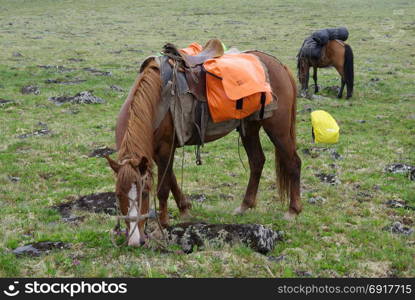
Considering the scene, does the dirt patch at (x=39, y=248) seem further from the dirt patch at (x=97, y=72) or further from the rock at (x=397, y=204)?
the dirt patch at (x=97, y=72)

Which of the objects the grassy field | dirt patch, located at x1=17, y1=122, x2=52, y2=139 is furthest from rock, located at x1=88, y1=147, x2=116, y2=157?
dirt patch, located at x1=17, y1=122, x2=52, y2=139

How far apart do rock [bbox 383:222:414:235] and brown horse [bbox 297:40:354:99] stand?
10.3 meters

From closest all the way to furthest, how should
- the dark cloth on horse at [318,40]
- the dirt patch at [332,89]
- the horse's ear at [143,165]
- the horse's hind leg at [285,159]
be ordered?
the horse's ear at [143,165], the horse's hind leg at [285,159], the dark cloth on horse at [318,40], the dirt patch at [332,89]

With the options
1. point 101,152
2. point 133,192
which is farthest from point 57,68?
point 133,192

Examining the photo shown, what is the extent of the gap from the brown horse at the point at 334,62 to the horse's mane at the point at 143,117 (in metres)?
11.6

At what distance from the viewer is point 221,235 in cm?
595

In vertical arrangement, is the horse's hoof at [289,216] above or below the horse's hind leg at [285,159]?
below

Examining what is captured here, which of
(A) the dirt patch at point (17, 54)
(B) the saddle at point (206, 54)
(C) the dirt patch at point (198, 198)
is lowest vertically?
(C) the dirt patch at point (198, 198)

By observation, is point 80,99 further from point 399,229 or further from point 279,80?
point 399,229

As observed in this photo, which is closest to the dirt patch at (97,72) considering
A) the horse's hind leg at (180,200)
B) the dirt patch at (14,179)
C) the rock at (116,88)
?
the rock at (116,88)

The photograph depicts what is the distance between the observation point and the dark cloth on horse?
17109 mm

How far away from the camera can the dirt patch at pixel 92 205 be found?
24.0 feet

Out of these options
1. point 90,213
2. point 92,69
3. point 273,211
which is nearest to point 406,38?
point 92,69

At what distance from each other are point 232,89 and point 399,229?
136 inches
